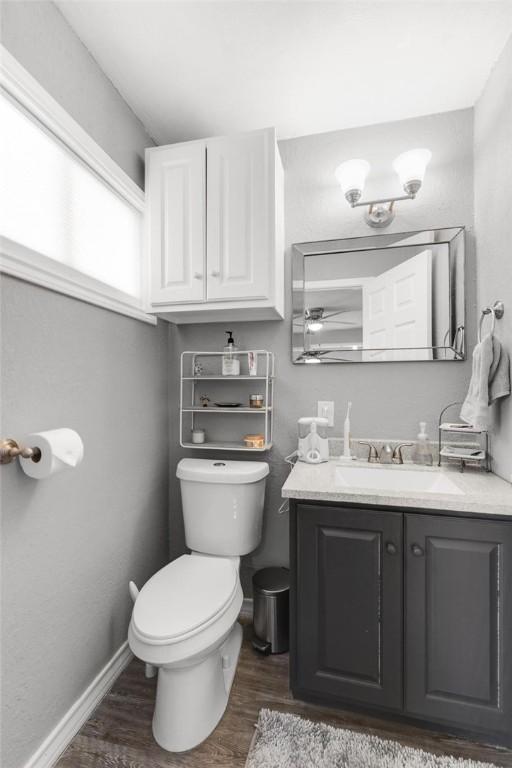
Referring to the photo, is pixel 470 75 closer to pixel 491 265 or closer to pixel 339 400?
pixel 491 265

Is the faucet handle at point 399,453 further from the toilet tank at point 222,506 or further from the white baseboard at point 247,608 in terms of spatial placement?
the white baseboard at point 247,608

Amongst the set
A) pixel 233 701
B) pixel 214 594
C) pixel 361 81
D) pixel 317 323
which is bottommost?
pixel 233 701

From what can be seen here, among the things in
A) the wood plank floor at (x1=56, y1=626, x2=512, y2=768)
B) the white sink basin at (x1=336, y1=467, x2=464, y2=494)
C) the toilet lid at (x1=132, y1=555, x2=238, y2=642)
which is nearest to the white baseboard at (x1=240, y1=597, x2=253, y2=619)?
the wood plank floor at (x1=56, y1=626, x2=512, y2=768)

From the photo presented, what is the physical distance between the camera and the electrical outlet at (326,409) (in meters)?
1.82

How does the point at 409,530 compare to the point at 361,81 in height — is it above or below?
below

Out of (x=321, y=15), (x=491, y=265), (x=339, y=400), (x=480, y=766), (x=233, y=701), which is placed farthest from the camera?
(x=339, y=400)

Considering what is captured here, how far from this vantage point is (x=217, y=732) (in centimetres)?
126

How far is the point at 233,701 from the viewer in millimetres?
1389

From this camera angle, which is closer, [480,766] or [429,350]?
[480,766]

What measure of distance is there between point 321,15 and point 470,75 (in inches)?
28.1

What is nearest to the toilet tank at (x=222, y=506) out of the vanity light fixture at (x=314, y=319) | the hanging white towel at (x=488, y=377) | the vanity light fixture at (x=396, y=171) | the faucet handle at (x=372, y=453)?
the faucet handle at (x=372, y=453)

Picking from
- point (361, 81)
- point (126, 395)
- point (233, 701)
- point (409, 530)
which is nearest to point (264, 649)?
point (233, 701)

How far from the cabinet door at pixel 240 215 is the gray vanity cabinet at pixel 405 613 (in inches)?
38.7

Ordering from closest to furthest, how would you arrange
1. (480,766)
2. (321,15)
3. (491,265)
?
(480,766), (321,15), (491,265)
